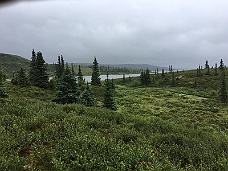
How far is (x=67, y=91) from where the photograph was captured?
23625mm

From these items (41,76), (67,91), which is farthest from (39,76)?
(67,91)

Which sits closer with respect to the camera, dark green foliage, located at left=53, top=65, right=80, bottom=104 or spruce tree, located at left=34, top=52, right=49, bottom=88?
dark green foliage, located at left=53, top=65, right=80, bottom=104

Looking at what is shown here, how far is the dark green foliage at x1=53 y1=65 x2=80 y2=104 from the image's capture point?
23.4 metres

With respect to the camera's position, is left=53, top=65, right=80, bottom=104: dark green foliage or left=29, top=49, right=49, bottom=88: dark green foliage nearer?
left=53, top=65, right=80, bottom=104: dark green foliage

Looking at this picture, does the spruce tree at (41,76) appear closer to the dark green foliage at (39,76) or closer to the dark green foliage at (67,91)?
the dark green foliage at (39,76)

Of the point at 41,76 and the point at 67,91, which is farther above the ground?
the point at 41,76

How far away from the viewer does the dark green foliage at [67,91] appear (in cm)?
2339

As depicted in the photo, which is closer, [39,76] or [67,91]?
[67,91]

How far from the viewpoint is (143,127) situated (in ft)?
23.0

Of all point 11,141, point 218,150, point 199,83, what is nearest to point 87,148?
point 11,141

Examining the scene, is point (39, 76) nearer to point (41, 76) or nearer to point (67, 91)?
point (41, 76)

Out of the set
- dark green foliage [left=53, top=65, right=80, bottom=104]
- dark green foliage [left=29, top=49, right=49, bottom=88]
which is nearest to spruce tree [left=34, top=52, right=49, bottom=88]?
dark green foliage [left=29, top=49, right=49, bottom=88]

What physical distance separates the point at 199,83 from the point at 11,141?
9383cm

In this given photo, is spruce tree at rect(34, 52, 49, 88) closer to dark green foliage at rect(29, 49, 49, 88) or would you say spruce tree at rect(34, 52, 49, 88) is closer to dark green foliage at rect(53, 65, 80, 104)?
dark green foliage at rect(29, 49, 49, 88)
